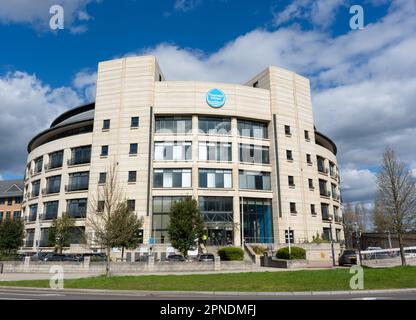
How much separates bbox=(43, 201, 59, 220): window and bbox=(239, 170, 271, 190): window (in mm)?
27813

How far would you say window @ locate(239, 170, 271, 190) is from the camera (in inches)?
1962

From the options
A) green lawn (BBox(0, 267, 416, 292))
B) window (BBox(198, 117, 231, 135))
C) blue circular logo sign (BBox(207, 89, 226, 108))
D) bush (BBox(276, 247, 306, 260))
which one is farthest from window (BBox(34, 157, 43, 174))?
bush (BBox(276, 247, 306, 260))

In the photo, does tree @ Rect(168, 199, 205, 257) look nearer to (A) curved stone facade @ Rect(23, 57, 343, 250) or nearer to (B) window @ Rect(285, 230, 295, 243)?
(A) curved stone facade @ Rect(23, 57, 343, 250)

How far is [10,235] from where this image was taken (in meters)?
44.0

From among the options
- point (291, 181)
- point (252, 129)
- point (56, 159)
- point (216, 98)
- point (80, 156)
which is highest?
point (216, 98)

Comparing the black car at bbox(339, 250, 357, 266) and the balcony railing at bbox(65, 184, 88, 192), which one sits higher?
the balcony railing at bbox(65, 184, 88, 192)

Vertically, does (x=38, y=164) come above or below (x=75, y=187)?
above

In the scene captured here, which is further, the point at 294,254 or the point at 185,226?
the point at 185,226

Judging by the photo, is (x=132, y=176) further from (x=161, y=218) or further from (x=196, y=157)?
(x=196, y=157)

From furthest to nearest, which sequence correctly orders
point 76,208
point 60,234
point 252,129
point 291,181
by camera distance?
point 252,129, point 291,181, point 76,208, point 60,234

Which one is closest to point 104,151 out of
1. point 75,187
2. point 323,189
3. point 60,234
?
point 75,187

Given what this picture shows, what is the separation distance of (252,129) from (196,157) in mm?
10086

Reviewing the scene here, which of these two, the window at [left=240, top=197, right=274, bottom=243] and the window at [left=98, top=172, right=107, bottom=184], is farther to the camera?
the window at [left=240, top=197, right=274, bottom=243]
